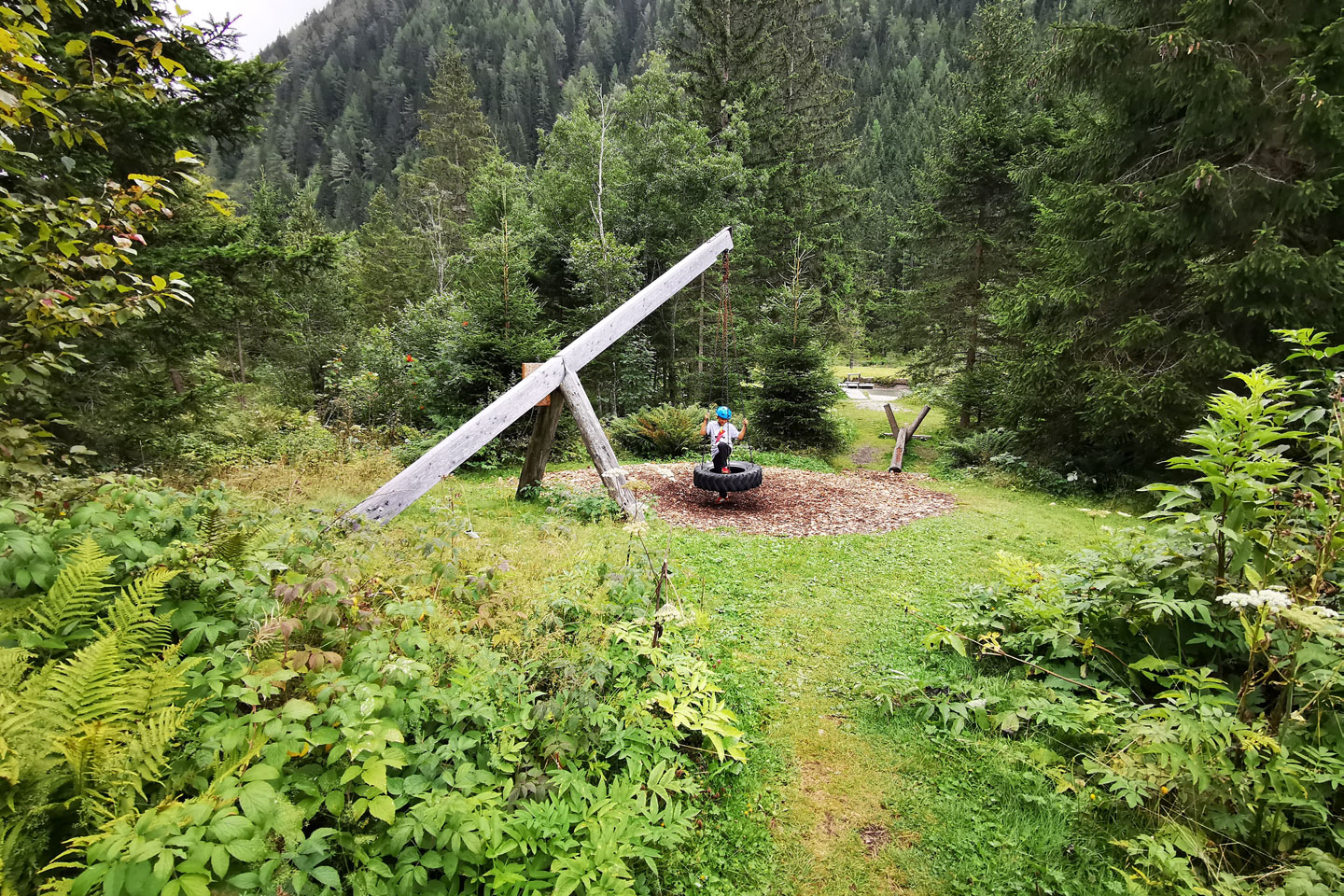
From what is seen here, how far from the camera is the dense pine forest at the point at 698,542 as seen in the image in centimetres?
198

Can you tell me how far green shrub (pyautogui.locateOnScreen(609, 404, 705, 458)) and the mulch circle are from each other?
1.57m

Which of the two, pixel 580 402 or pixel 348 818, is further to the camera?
pixel 580 402

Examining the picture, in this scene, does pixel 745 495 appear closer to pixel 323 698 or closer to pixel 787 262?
pixel 323 698

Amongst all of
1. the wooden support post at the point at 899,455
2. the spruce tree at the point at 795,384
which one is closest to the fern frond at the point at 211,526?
the spruce tree at the point at 795,384

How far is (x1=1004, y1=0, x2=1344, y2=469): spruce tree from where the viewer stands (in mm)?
7125

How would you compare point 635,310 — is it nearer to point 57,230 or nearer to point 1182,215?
point 57,230

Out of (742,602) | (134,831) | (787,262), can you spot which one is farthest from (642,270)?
(134,831)

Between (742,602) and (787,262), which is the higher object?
(787,262)

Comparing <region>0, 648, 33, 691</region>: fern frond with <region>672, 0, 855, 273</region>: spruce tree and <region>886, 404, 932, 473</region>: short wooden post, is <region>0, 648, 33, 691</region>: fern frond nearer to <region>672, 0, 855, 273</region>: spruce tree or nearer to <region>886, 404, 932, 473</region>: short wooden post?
<region>886, 404, 932, 473</region>: short wooden post

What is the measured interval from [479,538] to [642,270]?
15.4 metres

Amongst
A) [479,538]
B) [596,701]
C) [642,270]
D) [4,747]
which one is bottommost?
[596,701]

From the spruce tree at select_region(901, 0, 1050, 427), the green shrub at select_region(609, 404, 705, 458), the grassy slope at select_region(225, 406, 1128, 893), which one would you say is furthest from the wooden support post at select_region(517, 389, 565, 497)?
the spruce tree at select_region(901, 0, 1050, 427)

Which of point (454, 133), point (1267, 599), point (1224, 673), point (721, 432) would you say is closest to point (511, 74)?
point (454, 133)

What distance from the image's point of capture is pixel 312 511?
4.17m
